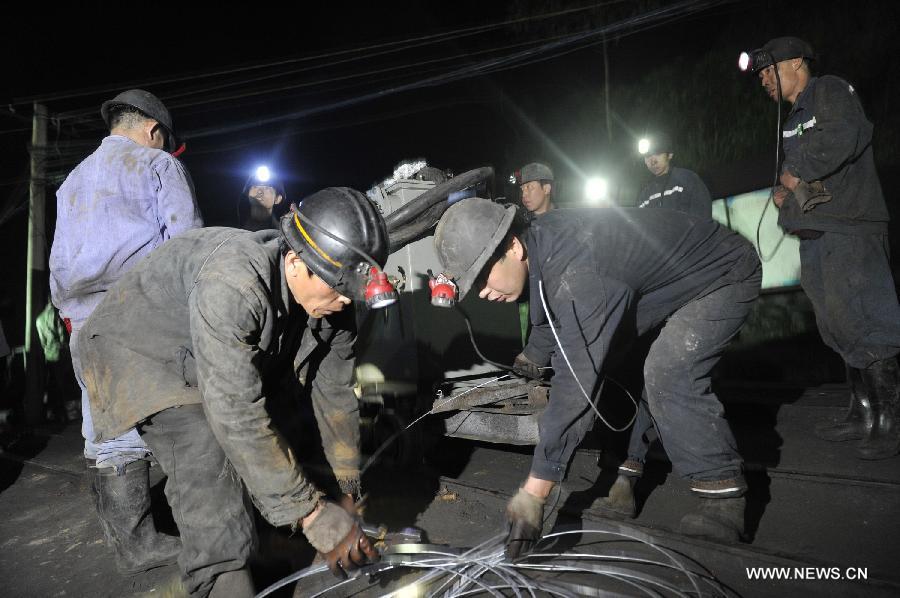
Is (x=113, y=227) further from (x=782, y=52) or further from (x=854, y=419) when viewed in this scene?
(x=854, y=419)

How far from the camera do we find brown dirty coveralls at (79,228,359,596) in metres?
1.82

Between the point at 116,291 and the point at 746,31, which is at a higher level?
the point at 746,31

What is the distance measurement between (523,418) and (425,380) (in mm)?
884

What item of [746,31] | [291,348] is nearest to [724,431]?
[291,348]

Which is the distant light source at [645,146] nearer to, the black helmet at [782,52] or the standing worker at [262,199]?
the black helmet at [782,52]

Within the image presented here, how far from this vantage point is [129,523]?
2.62m

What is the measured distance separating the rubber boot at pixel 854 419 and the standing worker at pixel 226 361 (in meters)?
3.16

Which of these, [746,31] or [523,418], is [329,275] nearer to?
[523,418]

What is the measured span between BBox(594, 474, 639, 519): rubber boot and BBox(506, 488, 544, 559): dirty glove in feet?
2.74

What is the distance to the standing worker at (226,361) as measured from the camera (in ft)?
6.00

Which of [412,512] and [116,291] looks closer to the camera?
[116,291]

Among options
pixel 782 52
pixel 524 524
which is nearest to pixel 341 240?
pixel 524 524

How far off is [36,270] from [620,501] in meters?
10.3

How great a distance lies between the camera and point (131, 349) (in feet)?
6.94
